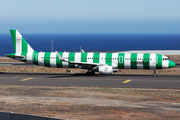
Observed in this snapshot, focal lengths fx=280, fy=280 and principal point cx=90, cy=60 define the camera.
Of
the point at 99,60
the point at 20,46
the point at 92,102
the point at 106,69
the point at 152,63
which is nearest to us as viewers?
the point at 92,102

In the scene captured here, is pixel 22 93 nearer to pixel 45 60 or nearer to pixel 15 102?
pixel 15 102

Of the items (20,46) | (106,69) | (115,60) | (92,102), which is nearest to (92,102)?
(92,102)

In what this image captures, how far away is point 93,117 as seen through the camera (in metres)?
20.6

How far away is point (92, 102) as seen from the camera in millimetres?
26172

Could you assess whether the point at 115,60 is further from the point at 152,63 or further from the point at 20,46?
the point at 20,46

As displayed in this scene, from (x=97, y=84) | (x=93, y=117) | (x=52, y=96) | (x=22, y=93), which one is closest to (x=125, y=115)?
(x=93, y=117)

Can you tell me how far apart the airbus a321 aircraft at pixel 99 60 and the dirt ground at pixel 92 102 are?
11377 millimetres

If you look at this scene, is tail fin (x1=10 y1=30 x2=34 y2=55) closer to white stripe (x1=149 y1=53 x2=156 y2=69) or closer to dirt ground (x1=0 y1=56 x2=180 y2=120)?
dirt ground (x1=0 y1=56 x2=180 y2=120)

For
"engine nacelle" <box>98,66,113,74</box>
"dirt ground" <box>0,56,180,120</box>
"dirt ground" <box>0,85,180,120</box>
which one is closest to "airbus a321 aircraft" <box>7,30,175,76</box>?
"engine nacelle" <box>98,66,113,74</box>

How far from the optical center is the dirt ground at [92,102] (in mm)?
21625

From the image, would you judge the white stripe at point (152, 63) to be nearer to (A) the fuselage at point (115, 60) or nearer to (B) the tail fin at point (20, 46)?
(A) the fuselage at point (115, 60)

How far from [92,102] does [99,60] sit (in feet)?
66.9

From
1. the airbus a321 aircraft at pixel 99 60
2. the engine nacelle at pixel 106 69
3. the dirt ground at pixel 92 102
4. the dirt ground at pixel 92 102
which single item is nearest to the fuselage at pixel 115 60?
the airbus a321 aircraft at pixel 99 60

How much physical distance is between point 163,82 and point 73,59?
15759mm
